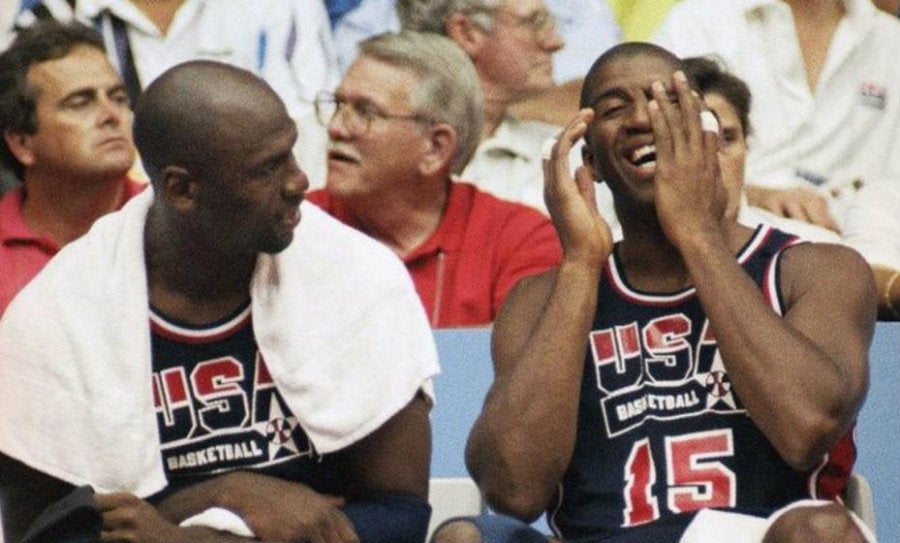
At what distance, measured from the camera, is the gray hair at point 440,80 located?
4.62 meters

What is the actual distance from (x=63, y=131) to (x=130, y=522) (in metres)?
1.65

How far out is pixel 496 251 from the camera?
14.8 feet

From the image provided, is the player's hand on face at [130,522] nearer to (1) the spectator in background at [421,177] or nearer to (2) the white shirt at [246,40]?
(1) the spectator in background at [421,177]

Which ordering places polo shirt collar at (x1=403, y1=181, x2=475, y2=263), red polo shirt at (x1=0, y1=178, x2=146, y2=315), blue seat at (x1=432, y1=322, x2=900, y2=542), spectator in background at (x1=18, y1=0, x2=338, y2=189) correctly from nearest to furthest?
blue seat at (x1=432, y1=322, x2=900, y2=542) < red polo shirt at (x1=0, y1=178, x2=146, y2=315) < polo shirt collar at (x1=403, y1=181, x2=475, y2=263) < spectator in background at (x1=18, y1=0, x2=338, y2=189)

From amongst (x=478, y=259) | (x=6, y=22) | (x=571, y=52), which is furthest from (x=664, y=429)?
(x=6, y=22)

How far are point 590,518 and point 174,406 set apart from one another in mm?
654

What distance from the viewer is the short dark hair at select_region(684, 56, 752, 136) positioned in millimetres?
4109

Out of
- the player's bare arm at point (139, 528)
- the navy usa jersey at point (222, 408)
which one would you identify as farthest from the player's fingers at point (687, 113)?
the player's bare arm at point (139, 528)

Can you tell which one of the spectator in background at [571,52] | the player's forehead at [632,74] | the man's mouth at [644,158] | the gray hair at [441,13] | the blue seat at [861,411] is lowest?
the blue seat at [861,411]

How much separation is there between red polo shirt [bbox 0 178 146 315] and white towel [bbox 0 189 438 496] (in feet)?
3.05

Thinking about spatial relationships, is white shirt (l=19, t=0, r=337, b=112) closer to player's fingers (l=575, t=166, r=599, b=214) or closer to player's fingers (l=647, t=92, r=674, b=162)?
player's fingers (l=575, t=166, r=599, b=214)

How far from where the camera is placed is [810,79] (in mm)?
5129

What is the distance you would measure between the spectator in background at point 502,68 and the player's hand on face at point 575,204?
4.43ft

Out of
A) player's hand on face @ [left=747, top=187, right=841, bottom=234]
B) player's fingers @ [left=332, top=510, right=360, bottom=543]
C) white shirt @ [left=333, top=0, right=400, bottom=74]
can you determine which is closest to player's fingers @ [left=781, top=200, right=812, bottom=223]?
player's hand on face @ [left=747, top=187, right=841, bottom=234]
